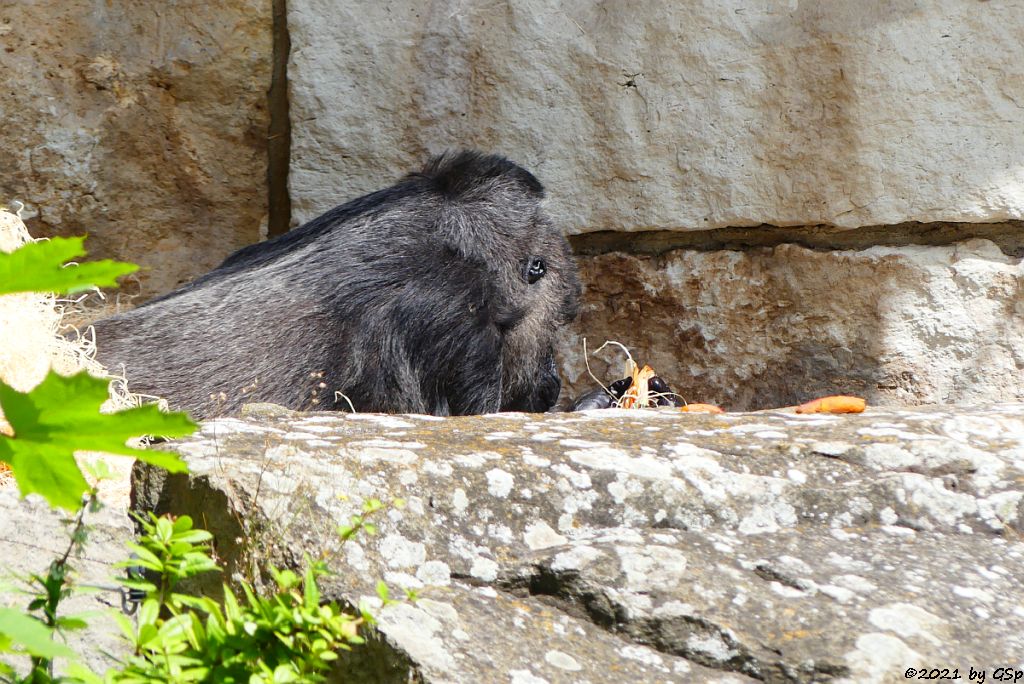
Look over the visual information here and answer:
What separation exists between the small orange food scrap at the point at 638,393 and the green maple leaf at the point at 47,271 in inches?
102

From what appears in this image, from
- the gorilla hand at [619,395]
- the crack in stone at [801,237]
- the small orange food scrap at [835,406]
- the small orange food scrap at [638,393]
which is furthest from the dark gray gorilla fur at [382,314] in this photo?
the small orange food scrap at [835,406]

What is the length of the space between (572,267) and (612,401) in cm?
48

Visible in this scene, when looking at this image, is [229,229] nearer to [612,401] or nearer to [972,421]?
[612,401]

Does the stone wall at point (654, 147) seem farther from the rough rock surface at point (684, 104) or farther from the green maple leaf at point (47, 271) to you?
the green maple leaf at point (47, 271)

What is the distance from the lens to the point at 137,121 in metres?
3.96

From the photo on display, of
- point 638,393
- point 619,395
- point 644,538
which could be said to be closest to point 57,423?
point 644,538

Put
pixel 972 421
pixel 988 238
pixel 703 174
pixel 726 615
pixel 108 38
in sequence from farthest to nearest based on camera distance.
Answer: pixel 108 38, pixel 703 174, pixel 988 238, pixel 972 421, pixel 726 615

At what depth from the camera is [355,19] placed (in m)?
3.83

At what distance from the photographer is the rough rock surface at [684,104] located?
11.0 ft

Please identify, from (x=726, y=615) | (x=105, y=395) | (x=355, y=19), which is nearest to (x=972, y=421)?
(x=726, y=615)

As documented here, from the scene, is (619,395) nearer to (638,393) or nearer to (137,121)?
(638,393)

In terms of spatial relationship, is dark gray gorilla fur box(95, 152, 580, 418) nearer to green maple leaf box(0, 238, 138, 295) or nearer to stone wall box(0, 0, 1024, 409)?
stone wall box(0, 0, 1024, 409)

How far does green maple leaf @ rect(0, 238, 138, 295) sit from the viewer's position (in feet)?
2.54

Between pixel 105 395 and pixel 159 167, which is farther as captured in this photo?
pixel 159 167
